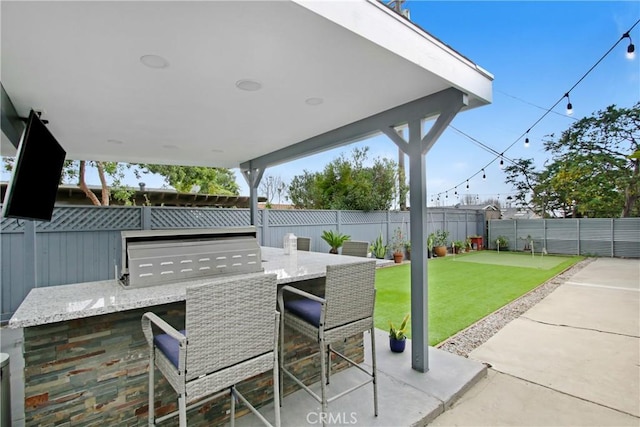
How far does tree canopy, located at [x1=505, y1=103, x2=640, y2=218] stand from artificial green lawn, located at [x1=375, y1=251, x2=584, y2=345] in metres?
2.74

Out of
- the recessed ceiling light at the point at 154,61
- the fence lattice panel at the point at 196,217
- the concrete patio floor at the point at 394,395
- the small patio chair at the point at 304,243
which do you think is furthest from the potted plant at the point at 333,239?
the recessed ceiling light at the point at 154,61

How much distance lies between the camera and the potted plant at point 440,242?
1039cm

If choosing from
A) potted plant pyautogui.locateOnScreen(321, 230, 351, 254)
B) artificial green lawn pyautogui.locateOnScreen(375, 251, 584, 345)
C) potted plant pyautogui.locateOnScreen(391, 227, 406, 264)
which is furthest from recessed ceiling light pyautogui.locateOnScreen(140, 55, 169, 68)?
potted plant pyautogui.locateOnScreen(391, 227, 406, 264)

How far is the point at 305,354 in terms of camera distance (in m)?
2.59

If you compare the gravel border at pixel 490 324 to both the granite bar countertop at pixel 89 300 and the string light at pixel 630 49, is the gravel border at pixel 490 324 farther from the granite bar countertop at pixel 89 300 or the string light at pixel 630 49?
the string light at pixel 630 49

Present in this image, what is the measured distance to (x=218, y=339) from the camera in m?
1.47

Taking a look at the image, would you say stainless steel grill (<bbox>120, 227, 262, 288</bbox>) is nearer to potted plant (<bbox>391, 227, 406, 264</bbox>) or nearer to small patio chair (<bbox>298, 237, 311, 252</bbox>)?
small patio chair (<bbox>298, 237, 311, 252</bbox>)

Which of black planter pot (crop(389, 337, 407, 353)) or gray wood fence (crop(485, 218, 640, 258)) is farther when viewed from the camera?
gray wood fence (crop(485, 218, 640, 258))

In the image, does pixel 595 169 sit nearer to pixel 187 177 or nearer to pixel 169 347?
pixel 169 347

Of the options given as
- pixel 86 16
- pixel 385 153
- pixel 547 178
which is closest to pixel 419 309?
pixel 86 16

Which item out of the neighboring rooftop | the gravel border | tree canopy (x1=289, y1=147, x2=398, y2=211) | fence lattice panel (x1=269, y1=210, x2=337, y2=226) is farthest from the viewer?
tree canopy (x1=289, y1=147, x2=398, y2=211)

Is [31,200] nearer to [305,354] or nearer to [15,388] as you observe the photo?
[15,388]

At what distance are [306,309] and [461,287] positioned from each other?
4.96m

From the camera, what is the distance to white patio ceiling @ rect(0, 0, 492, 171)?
5.27 ft
